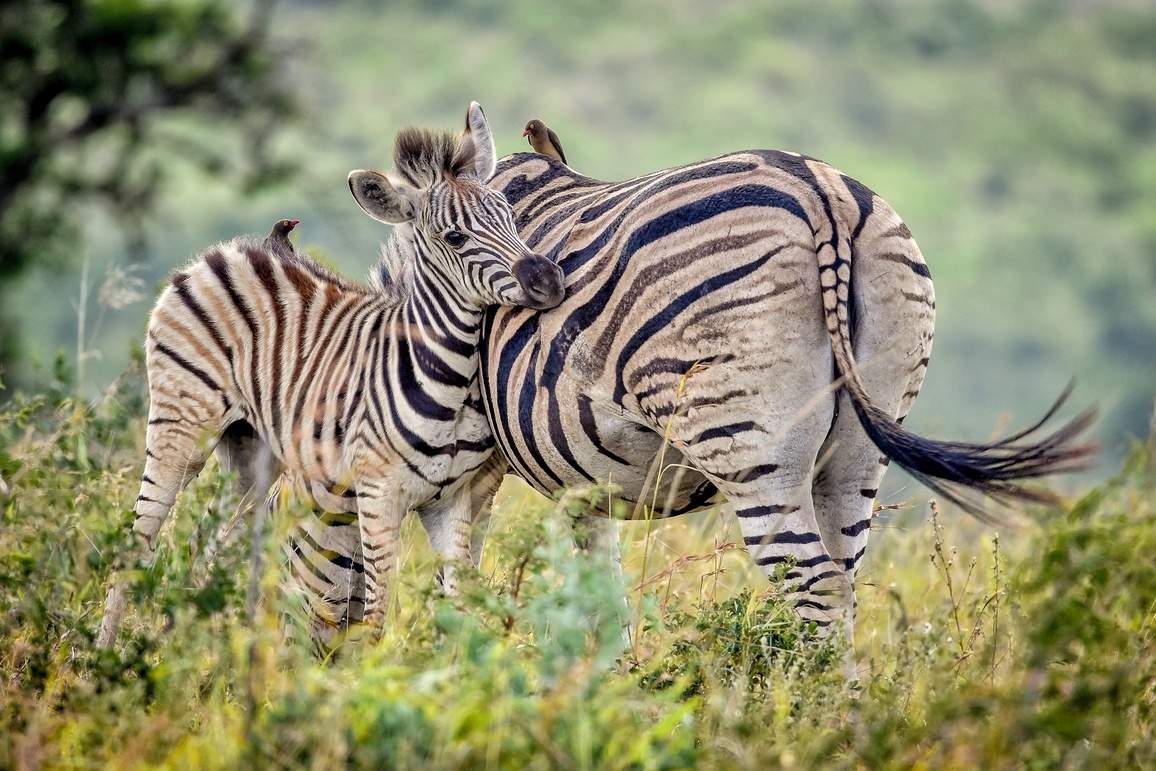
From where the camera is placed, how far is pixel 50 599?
17.1ft

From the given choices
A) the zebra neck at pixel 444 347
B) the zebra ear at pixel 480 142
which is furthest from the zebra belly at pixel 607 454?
the zebra ear at pixel 480 142

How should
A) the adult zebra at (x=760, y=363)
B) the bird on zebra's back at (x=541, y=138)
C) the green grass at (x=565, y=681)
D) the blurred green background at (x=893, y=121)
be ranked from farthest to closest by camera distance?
the blurred green background at (x=893, y=121) < the bird on zebra's back at (x=541, y=138) < the adult zebra at (x=760, y=363) < the green grass at (x=565, y=681)

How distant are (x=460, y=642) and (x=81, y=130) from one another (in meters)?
14.4

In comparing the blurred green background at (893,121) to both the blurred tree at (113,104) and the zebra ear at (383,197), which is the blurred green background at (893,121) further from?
A: the zebra ear at (383,197)

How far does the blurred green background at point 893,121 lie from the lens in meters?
28.0

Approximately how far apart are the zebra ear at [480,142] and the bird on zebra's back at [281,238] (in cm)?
126

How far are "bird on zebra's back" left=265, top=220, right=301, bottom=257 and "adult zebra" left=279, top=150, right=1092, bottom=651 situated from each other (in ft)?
5.77

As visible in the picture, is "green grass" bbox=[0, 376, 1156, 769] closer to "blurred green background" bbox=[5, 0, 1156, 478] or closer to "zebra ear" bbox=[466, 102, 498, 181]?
"zebra ear" bbox=[466, 102, 498, 181]

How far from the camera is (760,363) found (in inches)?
170

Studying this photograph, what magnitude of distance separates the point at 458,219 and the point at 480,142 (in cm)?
65

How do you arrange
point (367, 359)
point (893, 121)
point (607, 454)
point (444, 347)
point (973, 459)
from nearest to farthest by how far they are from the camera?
1. point (973, 459)
2. point (607, 454)
3. point (444, 347)
4. point (367, 359)
5. point (893, 121)

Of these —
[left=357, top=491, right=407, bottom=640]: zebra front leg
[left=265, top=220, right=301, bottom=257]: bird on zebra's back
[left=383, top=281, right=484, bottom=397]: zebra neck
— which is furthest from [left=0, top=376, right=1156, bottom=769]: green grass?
[left=265, top=220, right=301, bottom=257]: bird on zebra's back

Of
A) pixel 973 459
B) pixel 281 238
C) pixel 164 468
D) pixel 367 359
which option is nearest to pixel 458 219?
pixel 367 359

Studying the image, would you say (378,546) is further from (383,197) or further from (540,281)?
(383,197)
